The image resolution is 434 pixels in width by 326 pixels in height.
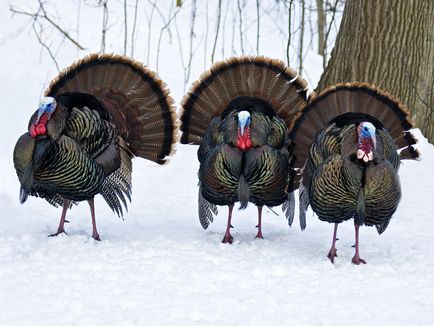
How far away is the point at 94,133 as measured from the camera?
560cm

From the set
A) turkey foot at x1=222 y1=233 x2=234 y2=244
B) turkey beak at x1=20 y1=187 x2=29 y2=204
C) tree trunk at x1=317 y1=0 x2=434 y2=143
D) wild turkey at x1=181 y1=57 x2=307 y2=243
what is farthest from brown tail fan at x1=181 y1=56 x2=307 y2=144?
tree trunk at x1=317 y1=0 x2=434 y2=143

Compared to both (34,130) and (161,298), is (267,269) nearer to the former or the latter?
(161,298)

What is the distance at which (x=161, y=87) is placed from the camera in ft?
20.1

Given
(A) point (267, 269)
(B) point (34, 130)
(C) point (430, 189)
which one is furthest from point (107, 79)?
(C) point (430, 189)

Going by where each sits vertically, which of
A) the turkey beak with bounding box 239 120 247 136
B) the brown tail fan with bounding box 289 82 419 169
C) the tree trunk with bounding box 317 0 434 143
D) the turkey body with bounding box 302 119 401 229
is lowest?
the turkey body with bounding box 302 119 401 229

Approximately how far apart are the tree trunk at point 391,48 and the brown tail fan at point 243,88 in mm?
1713

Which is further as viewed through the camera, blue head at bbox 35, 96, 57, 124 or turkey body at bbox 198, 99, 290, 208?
turkey body at bbox 198, 99, 290, 208

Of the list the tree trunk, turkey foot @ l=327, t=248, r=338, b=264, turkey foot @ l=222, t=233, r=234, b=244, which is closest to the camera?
turkey foot @ l=327, t=248, r=338, b=264

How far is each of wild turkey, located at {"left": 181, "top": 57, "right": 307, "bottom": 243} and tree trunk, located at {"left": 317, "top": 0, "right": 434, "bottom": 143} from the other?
1.72 metres

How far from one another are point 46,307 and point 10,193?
2.83 m

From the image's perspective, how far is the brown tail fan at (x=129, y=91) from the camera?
6109 millimetres

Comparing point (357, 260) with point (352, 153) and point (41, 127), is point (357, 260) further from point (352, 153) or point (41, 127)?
point (41, 127)

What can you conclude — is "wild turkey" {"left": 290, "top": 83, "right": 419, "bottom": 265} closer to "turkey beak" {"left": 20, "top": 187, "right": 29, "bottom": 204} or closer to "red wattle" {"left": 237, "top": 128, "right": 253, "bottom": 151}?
"red wattle" {"left": 237, "top": 128, "right": 253, "bottom": 151}

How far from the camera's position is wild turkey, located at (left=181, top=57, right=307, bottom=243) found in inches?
218
